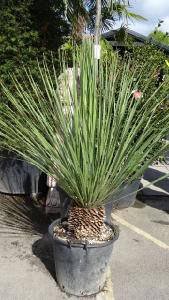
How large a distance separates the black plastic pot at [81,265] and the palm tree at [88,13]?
3.95 metres

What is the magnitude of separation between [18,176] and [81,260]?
266 cm

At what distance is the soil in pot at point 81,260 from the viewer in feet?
10.1

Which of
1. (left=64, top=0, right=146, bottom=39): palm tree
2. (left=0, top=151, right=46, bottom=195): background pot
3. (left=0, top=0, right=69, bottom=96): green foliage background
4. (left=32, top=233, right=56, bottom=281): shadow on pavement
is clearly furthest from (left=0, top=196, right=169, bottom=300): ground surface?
(left=64, top=0, right=146, bottom=39): palm tree

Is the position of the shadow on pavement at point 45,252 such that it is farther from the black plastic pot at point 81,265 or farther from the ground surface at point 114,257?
the black plastic pot at point 81,265

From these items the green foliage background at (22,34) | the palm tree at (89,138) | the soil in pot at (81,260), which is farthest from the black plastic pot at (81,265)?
the green foliage background at (22,34)

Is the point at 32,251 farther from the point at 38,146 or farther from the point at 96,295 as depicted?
the point at 38,146

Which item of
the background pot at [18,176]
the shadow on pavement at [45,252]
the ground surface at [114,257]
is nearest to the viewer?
the ground surface at [114,257]

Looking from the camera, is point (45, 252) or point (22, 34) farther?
point (22, 34)

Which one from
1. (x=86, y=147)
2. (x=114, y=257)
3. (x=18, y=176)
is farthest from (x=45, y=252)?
(x=18, y=176)

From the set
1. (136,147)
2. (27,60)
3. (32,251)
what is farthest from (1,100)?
(136,147)

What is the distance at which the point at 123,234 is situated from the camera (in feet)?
15.2

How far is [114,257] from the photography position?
400 cm

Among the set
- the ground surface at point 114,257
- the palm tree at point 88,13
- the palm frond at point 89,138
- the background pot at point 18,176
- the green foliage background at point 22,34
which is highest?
the palm tree at point 88,13

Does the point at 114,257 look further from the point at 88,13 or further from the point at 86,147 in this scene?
the point at 88,13
